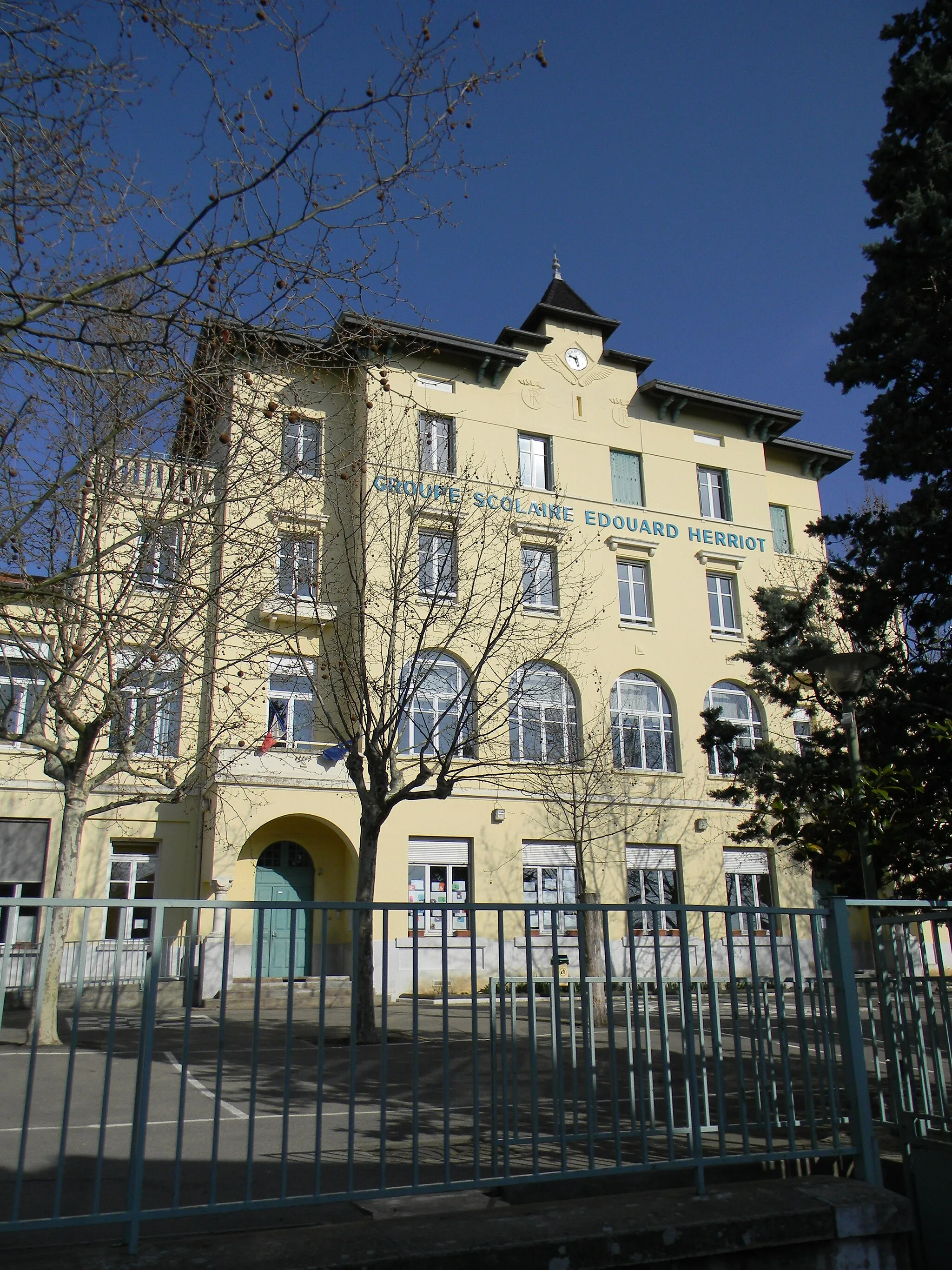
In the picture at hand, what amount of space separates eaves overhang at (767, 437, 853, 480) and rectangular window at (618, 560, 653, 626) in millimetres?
7961

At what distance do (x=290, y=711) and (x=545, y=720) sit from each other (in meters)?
6.38

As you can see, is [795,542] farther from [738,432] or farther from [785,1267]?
[785,1267]

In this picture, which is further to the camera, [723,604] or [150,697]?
[723,604]

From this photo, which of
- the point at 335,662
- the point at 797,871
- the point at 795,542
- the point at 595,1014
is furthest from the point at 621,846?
the point at 595,1014

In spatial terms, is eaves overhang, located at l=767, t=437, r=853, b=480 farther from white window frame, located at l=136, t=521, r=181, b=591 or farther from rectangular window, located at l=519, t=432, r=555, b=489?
white window frame, located at l=136, t=521, r=181, b=591

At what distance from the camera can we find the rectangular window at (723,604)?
30.4 meters

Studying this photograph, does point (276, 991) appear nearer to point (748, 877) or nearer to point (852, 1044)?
point (852, 1044)

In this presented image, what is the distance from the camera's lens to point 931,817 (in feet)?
36.1

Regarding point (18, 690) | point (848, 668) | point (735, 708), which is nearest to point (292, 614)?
point (18, 690)

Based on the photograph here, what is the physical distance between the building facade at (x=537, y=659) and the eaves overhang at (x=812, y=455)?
95 mm

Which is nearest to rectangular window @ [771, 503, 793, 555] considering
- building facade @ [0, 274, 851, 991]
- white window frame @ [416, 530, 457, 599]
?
building facade @ [0, 274, 851, 991]

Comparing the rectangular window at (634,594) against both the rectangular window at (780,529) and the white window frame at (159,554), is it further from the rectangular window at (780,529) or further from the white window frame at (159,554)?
the white window frame at (159,554)

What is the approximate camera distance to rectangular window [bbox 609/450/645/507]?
30.0 m

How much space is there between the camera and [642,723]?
28062 mm
